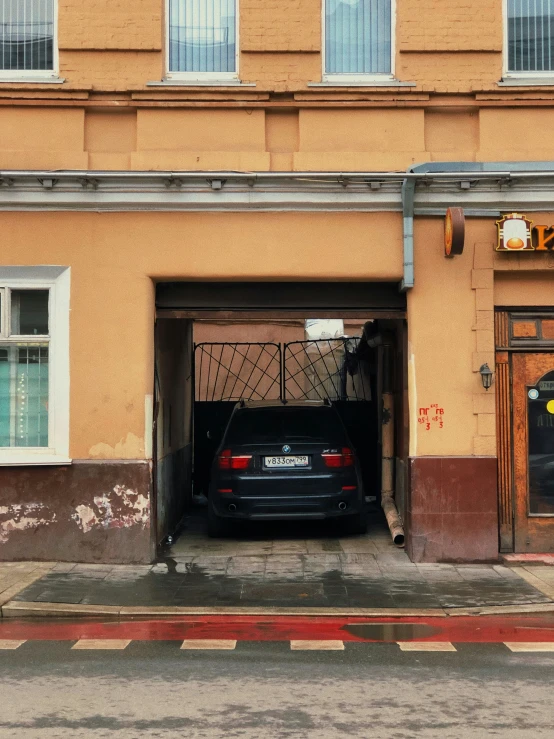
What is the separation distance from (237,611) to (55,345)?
381cm

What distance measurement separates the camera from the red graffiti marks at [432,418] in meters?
11.1

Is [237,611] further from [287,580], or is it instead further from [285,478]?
[285,478]

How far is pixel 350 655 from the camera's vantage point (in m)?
7.47

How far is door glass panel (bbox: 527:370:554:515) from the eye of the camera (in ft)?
37.1

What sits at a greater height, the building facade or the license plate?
the building facade

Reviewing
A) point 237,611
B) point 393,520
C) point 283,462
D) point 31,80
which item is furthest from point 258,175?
point 237,611

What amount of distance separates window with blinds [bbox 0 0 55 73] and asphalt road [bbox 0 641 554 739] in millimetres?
6579

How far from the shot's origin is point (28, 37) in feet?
37.7

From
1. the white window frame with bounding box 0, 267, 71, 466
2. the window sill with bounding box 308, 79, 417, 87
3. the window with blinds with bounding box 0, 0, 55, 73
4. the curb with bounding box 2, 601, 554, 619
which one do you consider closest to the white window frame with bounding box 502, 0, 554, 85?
the window sill with bounding box 308, 79, 417, 87

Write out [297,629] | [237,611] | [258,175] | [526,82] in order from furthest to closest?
[526,82] → [258,175] → [237,611] → [297,629]

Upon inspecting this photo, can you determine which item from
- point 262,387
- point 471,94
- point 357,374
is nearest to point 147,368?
point 471,94

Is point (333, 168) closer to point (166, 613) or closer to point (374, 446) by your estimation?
point (166, 613)

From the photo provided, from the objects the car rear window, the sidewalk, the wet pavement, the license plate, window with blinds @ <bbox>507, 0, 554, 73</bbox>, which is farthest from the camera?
the car rear window

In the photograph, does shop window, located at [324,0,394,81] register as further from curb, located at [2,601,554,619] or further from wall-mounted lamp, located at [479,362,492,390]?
curb, located at [2,601,554,619]
